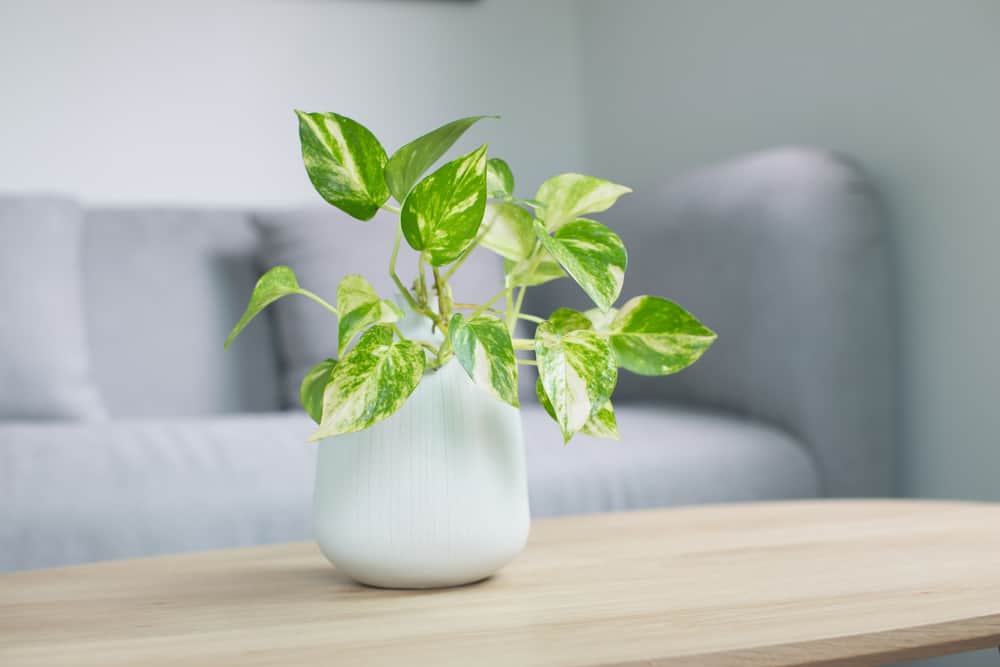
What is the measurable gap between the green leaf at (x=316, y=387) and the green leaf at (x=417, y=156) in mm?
126

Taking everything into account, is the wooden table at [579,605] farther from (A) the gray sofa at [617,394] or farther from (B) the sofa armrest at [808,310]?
(B) the sofa armrest at [808,310]

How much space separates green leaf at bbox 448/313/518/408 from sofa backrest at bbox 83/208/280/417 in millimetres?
1394

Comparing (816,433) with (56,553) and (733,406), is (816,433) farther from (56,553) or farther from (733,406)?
(56,553)

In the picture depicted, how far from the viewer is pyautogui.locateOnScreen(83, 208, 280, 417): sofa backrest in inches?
75.5

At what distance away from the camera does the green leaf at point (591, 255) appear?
67 cm

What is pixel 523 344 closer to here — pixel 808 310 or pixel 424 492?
pixel 424 492

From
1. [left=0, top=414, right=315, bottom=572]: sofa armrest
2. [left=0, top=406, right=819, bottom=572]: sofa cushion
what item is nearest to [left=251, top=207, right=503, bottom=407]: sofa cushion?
[left=0, top=406, right=819, bottom=572]: sofa cushion

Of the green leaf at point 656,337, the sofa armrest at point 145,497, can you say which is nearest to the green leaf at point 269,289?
the green leaf at point 656,337

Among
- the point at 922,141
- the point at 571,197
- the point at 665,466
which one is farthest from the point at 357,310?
the point at 922,141

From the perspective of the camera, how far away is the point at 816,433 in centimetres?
156

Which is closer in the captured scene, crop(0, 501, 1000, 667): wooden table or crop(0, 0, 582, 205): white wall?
crop(0, 501, 1000, 667): wooden table

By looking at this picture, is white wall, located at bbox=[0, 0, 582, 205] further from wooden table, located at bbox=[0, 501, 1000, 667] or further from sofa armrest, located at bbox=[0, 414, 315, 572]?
wooden table, located at bbox=[0, 501, 1000, 667]

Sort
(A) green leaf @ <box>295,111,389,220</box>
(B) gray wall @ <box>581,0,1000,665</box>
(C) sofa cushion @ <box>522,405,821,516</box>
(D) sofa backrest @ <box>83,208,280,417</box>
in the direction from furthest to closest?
1. (D) sofa backrest @ <box>83,208,280,417</box>
2. (B) gray wall @ <box>581,0,1000,665</box>
3. (C) sofa cushion @ <box>522,405,821,516</box>
4. (A) green leaf @ <box>295,111,389,220</box>

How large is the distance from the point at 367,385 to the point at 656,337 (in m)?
0.22
